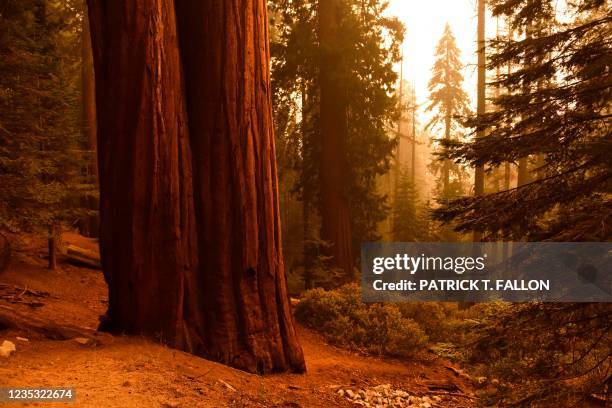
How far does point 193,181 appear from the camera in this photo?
18.2 feet

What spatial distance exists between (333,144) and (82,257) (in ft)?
25.5

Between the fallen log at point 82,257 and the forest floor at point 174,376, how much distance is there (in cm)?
470

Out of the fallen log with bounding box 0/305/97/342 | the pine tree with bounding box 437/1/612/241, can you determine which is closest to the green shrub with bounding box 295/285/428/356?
the pine tree with bounding box 437/1/612/241

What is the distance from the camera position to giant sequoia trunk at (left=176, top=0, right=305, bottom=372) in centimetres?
548

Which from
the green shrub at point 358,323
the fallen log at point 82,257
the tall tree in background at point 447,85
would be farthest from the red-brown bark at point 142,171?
the tall tree in background at point 447,85

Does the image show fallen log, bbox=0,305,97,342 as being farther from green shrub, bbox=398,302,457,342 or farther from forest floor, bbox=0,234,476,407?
green shrub, bbox=398,302,457,342

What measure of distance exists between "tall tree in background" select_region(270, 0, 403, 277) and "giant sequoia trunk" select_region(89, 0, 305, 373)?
7.86m

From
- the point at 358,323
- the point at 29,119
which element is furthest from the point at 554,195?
the point at 29,119

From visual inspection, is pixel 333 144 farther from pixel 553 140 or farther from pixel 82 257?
pixel 553 140

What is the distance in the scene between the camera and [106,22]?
523 centimetres

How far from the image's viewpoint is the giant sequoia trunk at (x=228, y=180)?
Result: 5.48 meters

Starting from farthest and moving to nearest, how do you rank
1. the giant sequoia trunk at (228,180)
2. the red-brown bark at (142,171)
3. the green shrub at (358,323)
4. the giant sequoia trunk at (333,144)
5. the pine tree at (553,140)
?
the giant sequoia trunk at (333,144) < the green shrub at (358,323) < the giant sequoia trunk at (228,180) < the red-brown bark at (142,171) < the pine tree at (553,140)

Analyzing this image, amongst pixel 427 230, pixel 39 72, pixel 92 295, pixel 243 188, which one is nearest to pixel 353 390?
pixel 243 188

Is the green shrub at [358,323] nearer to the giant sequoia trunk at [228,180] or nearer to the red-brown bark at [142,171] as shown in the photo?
the giant sequoia trunk at [228,180]
